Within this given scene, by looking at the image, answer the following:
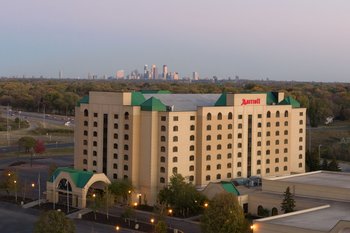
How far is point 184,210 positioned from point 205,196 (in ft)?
6.27

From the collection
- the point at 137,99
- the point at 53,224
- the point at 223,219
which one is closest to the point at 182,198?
the point at 223,219

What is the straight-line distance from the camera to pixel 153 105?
47969mm

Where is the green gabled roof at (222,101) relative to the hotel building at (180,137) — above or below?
above

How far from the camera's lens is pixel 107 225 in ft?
135

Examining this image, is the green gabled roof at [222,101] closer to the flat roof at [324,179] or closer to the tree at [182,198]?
the flat roof at [324,179]

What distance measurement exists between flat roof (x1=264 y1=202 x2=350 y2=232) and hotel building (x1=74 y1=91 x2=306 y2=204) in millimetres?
13398

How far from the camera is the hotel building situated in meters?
47.9

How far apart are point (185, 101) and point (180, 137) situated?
604 cm

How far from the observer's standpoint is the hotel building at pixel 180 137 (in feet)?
157

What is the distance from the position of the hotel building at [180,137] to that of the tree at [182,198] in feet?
8.05

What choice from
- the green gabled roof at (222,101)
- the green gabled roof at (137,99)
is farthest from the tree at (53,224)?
the green gabled roof at (222,101)

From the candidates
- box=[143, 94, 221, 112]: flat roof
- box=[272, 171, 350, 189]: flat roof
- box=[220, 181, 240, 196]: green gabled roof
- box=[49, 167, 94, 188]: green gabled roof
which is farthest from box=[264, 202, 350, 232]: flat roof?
box=[49, 167, 94, 188]: green gabled roof

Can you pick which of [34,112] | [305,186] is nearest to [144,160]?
[305,186]

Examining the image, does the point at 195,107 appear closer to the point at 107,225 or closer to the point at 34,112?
the point at 107,225
